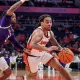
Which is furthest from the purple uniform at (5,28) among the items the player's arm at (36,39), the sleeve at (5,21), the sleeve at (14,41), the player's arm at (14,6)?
the player's arm at (36,39)

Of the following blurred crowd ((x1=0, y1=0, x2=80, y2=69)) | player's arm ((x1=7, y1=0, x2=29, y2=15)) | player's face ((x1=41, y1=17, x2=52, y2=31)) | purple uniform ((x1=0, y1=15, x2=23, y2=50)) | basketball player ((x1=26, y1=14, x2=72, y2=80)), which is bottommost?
blurred crowd ((x1=0, y1=0, x2=80, y2=69))

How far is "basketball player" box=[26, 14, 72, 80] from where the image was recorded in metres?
6.43

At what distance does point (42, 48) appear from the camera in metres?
6.27

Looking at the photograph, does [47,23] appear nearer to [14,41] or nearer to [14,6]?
[14,41]

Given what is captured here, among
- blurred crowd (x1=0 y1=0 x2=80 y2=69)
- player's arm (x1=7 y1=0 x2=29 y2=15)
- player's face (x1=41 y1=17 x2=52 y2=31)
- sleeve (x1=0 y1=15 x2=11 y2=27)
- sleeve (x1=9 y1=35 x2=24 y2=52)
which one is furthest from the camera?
blurred crowd (x1=0 y1=0 x2=80 y2=69)

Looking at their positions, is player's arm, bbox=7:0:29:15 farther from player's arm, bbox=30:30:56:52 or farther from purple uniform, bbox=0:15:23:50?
player's arm, bbox=30:30:56:52

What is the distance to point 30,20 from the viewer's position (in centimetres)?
2389

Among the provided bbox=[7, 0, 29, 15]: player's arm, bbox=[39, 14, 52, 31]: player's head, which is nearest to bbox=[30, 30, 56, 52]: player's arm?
bbox=[39, 14, 52, 31]: player's head

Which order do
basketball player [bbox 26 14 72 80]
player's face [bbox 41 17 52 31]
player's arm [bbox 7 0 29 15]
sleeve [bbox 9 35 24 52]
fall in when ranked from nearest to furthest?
player's arm [bbox 7 0 29 15] → sleeve [bbox 9 35 24 52] → basketball player [bbox 26 14 72 80] → player's face [bbox 41 17 52 31]

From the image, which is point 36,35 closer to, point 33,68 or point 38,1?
point 33,68

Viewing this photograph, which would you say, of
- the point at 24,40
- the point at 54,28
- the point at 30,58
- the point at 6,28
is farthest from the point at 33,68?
the point at 54,28

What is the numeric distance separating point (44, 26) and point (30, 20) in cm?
1728

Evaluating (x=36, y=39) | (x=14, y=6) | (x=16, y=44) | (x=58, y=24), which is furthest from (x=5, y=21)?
(x=58, y=24)

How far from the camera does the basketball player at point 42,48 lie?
643 cm
